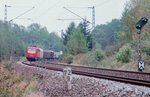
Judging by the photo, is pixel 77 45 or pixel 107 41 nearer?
pixel 77 45

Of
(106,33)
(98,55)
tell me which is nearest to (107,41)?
(106,33)

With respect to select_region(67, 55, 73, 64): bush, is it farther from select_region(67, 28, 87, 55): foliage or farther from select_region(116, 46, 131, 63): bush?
select_region(116, 46, 131, 63): bush

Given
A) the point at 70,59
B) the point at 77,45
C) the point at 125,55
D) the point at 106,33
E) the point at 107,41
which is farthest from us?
the point at 106,33

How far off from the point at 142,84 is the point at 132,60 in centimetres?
1897

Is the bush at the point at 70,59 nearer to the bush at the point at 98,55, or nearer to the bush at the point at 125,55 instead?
the bush at the point at 98,55

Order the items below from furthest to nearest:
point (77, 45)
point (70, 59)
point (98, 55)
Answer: point (77, 45), point (70, 59), point (98, 55)

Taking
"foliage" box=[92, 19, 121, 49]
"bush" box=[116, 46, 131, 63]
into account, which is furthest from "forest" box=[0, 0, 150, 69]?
"foliage" box=[92, 19, 121, 49]

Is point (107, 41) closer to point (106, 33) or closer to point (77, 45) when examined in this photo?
point (106, 33)

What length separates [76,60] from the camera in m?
57.4

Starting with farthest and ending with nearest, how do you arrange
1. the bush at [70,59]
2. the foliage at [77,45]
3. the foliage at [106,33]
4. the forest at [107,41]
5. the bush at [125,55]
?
the foliage at [106,33] < the foliage at [77,45] < the bush at [70,59] < the forest at [107,41] < the bush at [125,55]

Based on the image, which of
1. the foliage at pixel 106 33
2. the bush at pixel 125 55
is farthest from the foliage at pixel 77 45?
the foliage at pixel 106 33

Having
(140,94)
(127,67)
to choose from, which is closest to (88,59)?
(127,67)

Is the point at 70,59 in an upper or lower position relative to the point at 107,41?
lower

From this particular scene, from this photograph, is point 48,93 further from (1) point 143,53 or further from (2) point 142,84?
(1) point 143,53
